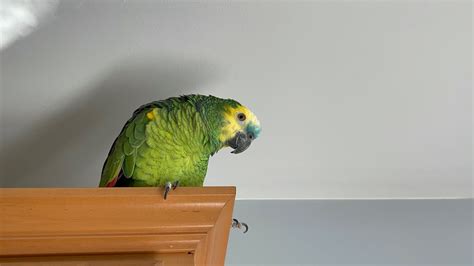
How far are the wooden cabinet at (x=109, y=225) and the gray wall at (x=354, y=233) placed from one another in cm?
56

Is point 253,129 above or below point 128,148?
above

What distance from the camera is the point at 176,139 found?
3.69ft

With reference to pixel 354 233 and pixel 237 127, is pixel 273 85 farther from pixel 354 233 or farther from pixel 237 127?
pixel 354 233

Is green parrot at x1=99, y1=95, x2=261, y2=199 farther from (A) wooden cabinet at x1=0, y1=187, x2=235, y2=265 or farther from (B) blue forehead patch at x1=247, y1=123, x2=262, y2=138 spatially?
(A) wooden cabinet at x1=0, y1=187, x2=235, y2=265

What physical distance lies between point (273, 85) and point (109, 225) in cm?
61

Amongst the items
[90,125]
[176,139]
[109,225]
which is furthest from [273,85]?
[109,225]

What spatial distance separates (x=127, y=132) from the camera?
113cm

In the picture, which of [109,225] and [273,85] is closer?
[109,225]

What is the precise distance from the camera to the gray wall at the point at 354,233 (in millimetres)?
1429

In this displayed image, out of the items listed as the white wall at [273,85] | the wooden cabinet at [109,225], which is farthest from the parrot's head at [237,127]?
the wooden cabinet at [109,225]


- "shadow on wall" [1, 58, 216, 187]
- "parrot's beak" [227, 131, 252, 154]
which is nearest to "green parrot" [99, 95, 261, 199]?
"parrot's beak" [227, 131, 252, 154]

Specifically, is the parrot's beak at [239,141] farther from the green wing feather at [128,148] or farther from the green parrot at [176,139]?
the green wing feather at [128,148]

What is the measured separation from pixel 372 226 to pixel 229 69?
0.68 m

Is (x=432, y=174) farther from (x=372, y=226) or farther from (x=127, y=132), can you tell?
(x=127, y=132)
